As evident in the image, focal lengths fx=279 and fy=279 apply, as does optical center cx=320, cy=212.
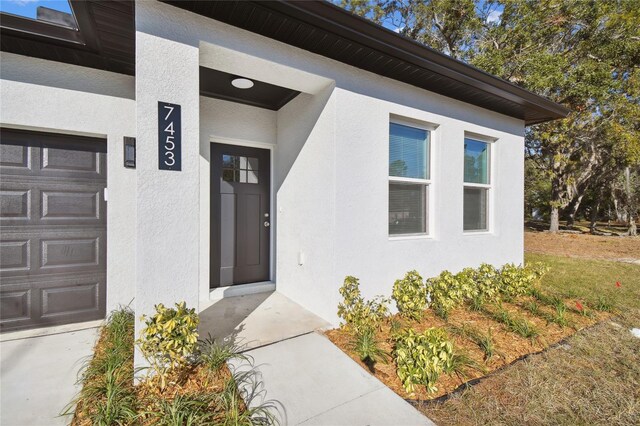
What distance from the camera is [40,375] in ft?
7.75

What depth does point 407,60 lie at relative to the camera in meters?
3.30

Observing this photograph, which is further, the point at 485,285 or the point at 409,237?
the point at 485,285

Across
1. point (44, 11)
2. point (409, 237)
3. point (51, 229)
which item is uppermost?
point (44, 11)

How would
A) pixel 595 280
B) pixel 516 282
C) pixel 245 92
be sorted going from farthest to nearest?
pixel 595 280
pixel 516 282
pixel 245 92

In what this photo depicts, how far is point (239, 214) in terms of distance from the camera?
443 centimetres

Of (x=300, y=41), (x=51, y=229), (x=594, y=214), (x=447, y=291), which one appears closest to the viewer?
(x=300, y=41)

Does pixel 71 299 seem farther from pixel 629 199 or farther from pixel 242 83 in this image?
pixel 629 199

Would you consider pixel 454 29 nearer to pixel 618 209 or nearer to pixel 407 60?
pixel 407 60

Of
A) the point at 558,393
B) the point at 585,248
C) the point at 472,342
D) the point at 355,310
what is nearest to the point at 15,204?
the point at 355,310

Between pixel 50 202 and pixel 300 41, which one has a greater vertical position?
pixel 300 41

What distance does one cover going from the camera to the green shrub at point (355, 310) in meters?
3.02

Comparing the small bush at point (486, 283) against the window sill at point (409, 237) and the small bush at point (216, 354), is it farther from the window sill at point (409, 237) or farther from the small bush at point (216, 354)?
the small bush at point (216, 354)

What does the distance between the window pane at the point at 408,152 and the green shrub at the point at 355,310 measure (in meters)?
1.62

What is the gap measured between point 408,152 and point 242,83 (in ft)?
7.88
